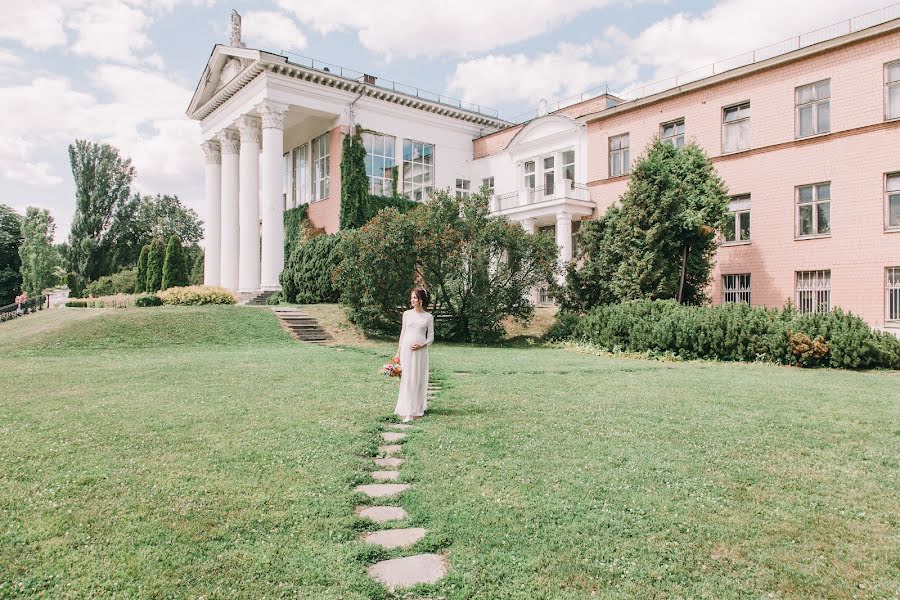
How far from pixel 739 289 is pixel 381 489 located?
24081 mm

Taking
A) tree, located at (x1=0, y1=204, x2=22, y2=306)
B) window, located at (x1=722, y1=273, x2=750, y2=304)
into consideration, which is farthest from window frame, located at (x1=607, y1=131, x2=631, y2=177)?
tree, located at (x1=0, y1=204, x2=22, y2=306)

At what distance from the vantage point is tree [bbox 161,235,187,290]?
125ft

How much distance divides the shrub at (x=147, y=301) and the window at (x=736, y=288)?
26795 mm

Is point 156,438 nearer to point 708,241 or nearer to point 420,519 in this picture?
point 420,519

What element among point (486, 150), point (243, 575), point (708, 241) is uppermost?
point (486, 150)

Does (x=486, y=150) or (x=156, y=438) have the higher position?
(x=486, y=150)

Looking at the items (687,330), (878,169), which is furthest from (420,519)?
(878,169)

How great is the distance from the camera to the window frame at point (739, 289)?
2489cm

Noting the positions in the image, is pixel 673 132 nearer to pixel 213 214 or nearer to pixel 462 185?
pixel 462 185

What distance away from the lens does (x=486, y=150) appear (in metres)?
39.9

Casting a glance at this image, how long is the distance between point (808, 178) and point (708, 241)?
493 cm

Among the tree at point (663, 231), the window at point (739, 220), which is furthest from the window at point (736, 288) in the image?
the tree at point (663, 231)

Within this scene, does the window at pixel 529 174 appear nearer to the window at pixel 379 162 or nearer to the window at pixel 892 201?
the window at pixel 379 162

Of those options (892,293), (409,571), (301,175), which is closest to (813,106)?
(892,293)
